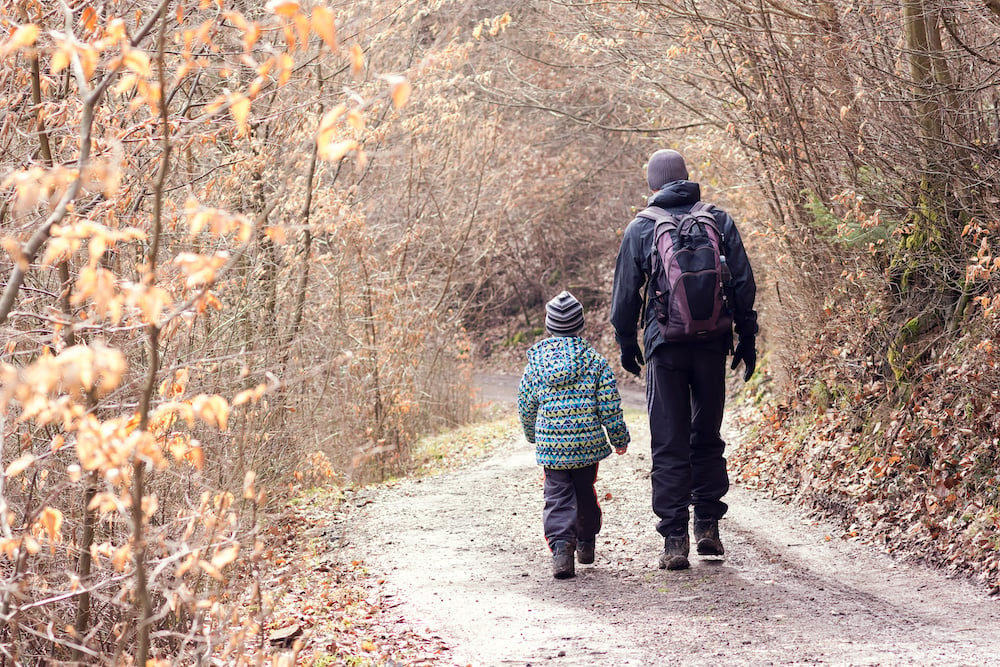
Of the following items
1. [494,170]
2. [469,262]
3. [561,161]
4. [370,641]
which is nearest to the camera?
[370,641]

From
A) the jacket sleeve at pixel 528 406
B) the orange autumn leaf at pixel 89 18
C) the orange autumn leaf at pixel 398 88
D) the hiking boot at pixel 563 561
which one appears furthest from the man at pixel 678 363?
the orange autumn leaf at pixel 398 88

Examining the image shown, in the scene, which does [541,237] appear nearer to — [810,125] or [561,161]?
[561,161]

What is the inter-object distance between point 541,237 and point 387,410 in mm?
18359

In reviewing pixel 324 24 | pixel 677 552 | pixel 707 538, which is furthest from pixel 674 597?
pixel 324 24

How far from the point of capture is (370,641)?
5316mm

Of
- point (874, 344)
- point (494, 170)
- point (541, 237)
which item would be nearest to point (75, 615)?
point (874, 344)

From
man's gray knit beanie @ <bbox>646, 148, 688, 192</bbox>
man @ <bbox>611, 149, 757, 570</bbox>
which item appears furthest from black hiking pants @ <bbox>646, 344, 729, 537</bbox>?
man's gray knit beanie @ <bbox>646, 148, 688, 192</bbox>

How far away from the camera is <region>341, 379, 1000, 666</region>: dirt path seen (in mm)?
4926

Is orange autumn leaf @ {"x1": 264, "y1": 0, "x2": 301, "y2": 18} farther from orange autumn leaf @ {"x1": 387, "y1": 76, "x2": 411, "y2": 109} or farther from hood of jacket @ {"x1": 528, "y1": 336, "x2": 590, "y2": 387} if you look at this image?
hood of jacket @ {"x1": 528, "y1": 336, "x2": 590, "y2": 387}

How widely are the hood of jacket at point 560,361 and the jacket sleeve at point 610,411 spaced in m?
0.16

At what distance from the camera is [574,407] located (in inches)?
258

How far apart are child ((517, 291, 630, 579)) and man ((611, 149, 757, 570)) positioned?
0.27 m

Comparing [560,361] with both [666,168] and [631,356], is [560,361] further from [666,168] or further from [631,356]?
[666,168]

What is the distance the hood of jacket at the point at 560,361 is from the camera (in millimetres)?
6559
